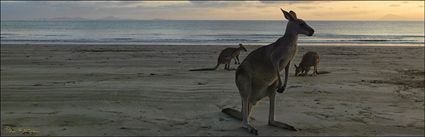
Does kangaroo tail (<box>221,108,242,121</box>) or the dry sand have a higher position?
kangaroo tail (<box>221,108,242,121</box>)

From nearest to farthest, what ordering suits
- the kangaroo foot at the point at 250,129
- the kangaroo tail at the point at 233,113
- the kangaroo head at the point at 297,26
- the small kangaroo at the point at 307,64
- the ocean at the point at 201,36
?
the kangaroo head at the point at 297,26, the kangaroo foot at the point at 250,129, the kangaroo tail at the point at 233,113, the small kangaroo at the point at 307,64, the ocean at the point at 201,36

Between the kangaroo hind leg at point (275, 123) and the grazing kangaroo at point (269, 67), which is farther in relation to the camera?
the kangaroo hind leg at point (275, 123)

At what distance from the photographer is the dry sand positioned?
5555 mm

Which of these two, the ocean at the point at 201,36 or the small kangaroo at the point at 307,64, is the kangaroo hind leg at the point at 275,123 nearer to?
the small kangaroo at the point at 307,64

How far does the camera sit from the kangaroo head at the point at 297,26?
499 centimetres

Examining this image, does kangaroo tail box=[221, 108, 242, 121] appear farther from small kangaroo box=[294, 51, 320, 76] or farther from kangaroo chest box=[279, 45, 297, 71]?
small kangaroo box=[294, 51, 320, 76]

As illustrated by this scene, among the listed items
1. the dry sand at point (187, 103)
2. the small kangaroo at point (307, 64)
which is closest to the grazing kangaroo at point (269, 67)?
the dry sand at point (187, 103)

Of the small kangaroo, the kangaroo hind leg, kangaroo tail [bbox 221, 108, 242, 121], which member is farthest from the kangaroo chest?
the small kangaroo

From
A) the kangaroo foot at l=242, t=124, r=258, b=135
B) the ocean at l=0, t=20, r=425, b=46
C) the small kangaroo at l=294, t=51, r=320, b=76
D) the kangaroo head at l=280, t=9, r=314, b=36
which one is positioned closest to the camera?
the kangaroo head at l=280, t=9, r=314, b=36

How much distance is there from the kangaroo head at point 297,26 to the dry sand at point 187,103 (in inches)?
42.7

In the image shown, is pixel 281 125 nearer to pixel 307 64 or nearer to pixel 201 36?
pixel 307 64

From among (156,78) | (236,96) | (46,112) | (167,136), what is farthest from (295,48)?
(156,78)

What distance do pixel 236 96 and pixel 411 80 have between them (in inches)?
152

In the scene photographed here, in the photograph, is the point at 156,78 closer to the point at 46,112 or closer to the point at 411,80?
the point at 46,112
